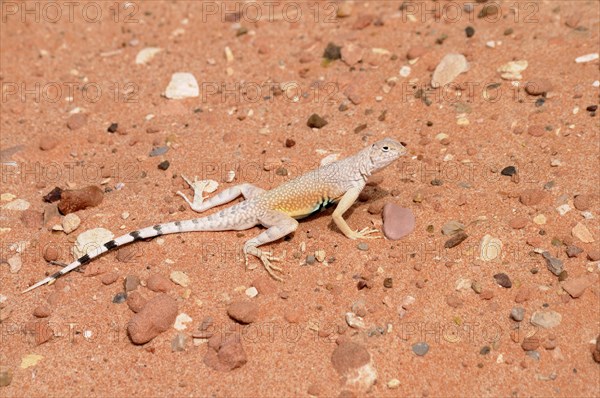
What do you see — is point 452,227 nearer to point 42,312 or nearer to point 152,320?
point 152,320

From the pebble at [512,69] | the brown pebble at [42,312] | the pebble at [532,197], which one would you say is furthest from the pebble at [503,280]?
the brown pebble at [42,312]

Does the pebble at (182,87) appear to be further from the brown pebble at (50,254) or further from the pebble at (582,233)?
the pebble at (582,233)

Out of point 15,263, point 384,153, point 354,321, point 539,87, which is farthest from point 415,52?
point 15,263

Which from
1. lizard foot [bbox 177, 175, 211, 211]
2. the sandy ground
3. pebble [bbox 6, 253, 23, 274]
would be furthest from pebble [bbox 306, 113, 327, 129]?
pebble [bbox 6, 253, 23, 274]

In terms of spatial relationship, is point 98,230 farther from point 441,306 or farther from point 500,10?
point 500,10

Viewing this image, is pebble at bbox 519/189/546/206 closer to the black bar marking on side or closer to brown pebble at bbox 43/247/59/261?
the black bar marking on side

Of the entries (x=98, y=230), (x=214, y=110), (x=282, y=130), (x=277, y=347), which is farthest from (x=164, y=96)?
(x=277, y=347)
